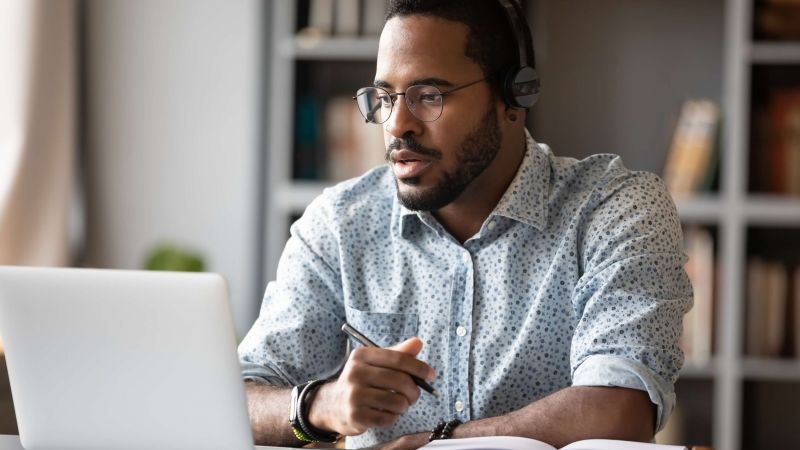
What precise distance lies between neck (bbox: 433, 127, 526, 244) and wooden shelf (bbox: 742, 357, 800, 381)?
148cm

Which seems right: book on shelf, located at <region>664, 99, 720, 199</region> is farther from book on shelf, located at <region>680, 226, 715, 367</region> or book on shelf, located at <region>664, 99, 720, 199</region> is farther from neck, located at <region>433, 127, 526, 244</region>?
neck, located at <region>433, 127, 526, 244</region>

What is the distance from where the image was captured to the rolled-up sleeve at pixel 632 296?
1.46 metres

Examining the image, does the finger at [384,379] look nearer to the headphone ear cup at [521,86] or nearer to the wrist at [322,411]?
the wrist at [322,411]

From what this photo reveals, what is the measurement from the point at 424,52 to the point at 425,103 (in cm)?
7

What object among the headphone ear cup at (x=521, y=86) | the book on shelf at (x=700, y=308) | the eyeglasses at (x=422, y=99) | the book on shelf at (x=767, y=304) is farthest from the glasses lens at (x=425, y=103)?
the book on shelf at (x=767, y=304)

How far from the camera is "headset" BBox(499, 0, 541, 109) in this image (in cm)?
166

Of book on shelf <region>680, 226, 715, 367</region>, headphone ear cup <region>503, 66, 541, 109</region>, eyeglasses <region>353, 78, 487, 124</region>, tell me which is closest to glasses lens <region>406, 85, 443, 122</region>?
eyeglasses <region>353, 78, 487, 124</region>

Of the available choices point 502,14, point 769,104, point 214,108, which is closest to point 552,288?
point 502,14

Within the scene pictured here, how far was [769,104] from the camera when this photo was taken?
2998 mm

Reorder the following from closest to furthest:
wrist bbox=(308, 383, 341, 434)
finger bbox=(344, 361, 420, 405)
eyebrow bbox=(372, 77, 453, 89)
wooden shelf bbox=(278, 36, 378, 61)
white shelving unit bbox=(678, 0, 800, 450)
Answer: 1. finger bbox=(344, 361, 420, 405)
2. wrist bbox=(308, 383, 341, 434)
3. eyebrow bbox=(372, 77, 453, 89)
4. white shelving unit bbox=(678, 0, 800, 450)
5. wooden shelf bbox=(278, 36, 378, 61)

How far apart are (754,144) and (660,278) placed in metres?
1.61

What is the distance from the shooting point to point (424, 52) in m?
1.63

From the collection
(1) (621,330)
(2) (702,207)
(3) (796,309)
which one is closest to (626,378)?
(1) (621,330)

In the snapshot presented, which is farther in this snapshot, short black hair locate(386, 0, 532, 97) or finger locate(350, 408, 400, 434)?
short black hair locate(386, 0, 532, 97)
